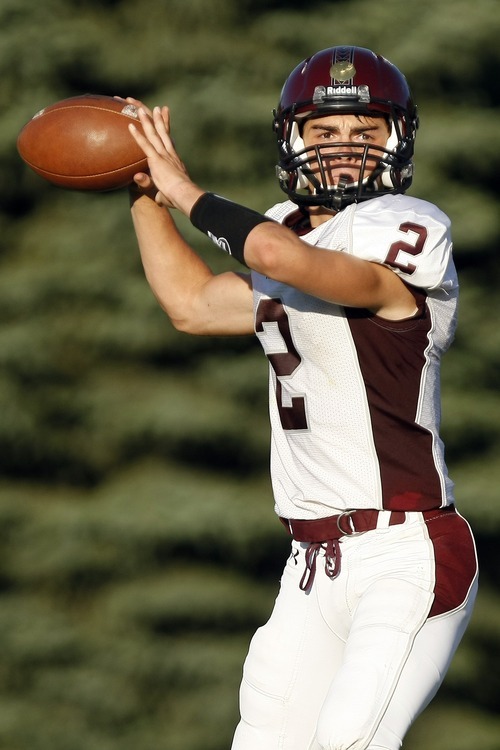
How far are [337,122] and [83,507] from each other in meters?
1.73

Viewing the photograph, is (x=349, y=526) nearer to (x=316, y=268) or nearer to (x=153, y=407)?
(x=316, y=268)

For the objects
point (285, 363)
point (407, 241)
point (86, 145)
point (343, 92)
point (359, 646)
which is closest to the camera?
point (359, 646)

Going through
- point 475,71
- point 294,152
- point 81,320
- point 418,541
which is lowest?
point 418,541

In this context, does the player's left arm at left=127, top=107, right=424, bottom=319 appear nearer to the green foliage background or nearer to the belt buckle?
the belt buckle

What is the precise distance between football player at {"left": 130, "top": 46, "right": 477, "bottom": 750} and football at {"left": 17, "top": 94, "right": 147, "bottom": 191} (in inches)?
4.0

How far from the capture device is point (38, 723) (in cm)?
359

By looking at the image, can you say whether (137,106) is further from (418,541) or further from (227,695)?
(227,695)

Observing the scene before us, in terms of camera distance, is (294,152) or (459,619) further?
(294,152)

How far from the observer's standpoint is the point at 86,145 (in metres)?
2.28

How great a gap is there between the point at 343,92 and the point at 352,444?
60 cm

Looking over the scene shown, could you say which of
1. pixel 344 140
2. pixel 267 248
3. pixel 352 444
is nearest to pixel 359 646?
pixel 352 444

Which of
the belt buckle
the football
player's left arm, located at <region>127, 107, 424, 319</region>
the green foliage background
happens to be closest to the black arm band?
player's left arm, located at <region>127, 107, 424, 319</region>

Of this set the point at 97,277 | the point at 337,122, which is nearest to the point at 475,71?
the point at 97,277

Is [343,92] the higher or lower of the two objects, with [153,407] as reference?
higher
